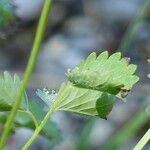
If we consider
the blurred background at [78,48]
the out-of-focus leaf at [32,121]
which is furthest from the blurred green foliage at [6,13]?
the blurred background at [78,48]

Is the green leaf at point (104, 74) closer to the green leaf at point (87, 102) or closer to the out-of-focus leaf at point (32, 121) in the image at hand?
the green leaf at point (87, 102)

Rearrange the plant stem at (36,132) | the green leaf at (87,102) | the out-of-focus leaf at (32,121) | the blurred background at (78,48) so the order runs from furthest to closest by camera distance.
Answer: the blurred background at (78,48)
the out-of-focus leaf at (32,121)
the green leaf at (87,102)
the plant stem at (36,132)

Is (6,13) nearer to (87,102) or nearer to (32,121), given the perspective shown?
(32,121)

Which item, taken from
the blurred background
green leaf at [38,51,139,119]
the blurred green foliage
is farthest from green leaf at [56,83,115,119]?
the blurred background

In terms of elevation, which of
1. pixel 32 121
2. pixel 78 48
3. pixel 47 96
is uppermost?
pixel 47 96

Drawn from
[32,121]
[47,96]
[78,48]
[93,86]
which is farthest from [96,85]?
[78,48]

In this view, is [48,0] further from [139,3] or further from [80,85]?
[139,3]

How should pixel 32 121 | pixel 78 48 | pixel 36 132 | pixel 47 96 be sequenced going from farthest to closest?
pixel 78 48 < pixel 32 121 < pixel 47 96 < pixel 36 132
